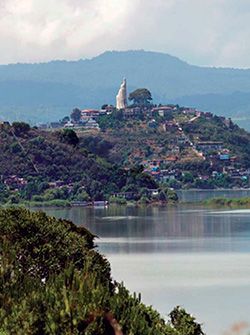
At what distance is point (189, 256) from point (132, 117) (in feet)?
445

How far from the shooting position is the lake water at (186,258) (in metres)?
36.0

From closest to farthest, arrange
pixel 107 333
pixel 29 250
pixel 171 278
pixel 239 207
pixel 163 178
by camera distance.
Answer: pixel 107 333 < pixel 29 250 < pixel 171 278 < pixel 239 207 < pixel 163 178

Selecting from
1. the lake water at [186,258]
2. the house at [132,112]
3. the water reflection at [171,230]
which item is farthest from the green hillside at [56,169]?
the house at [132,112]

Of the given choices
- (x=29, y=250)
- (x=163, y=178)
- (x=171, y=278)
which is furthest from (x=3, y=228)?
(x=163, y=178)

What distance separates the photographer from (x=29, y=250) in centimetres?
2475

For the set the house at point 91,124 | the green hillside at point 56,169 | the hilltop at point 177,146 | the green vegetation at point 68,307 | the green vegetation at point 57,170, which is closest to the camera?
the green vegetation at point 68,307

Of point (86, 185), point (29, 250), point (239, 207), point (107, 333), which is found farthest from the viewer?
point (86, 185)

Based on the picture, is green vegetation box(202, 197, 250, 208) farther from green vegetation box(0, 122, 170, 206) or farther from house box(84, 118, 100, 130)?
house box(84, 118, 100, 130)

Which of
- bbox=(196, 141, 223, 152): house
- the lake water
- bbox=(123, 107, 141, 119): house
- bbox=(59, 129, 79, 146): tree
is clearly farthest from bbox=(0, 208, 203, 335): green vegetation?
bbox=(123, 107, 141, 119): house

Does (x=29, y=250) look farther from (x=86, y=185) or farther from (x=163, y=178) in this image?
(x=163, y=178)

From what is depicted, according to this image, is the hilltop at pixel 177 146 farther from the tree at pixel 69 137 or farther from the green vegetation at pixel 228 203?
the green vegetation at pixel 228 203

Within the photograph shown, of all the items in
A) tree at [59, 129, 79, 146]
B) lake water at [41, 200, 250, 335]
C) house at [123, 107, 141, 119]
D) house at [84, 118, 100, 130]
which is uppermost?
house at [123, 107, 141, 119]

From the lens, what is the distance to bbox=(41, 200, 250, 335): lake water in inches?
1419

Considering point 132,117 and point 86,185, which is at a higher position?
point 132,117
